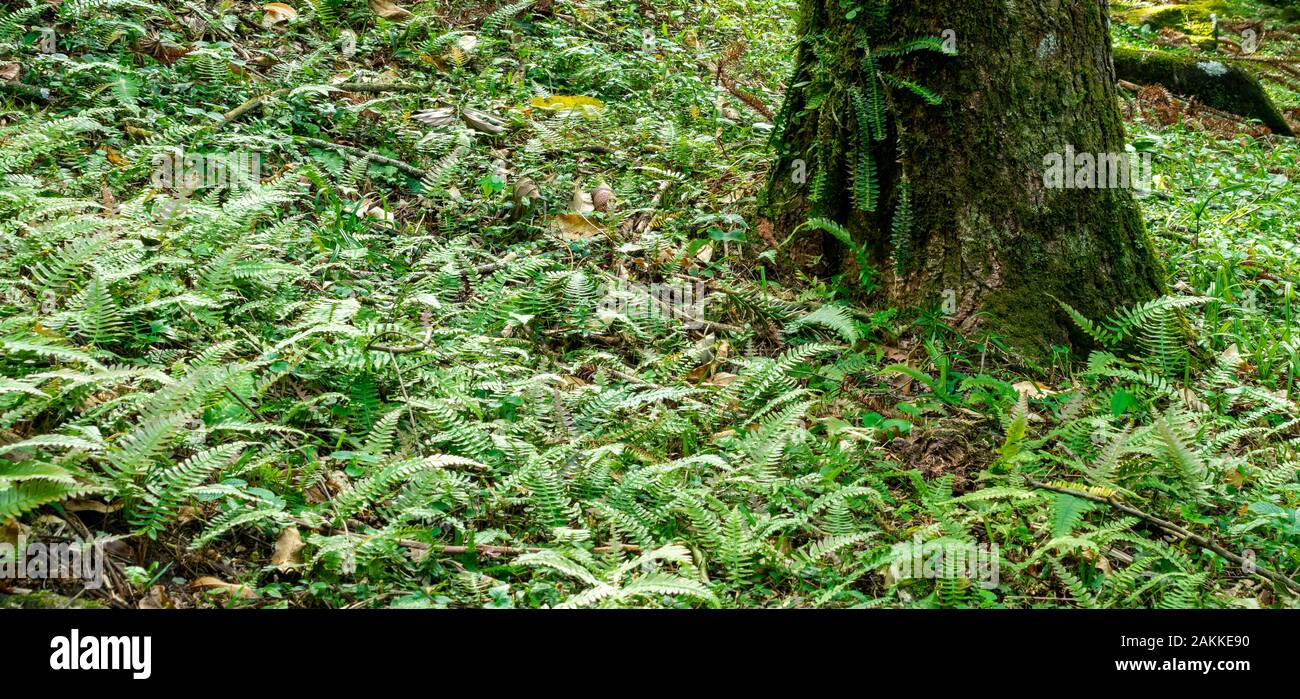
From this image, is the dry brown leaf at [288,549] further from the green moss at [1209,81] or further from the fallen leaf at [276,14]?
the green moss at [1209,81]

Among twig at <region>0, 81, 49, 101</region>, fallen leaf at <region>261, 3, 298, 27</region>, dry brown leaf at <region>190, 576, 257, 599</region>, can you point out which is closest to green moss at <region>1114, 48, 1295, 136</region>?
fallen leaf at <region>261, 3, 298, 27</region>

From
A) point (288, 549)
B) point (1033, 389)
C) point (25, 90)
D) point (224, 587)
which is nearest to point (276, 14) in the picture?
point (25, 90)

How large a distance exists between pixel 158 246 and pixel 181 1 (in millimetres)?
2716

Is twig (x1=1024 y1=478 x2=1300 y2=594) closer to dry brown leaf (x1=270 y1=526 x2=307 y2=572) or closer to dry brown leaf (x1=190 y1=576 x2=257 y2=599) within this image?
dry brown leaf (x1=270 y1=526 x2=307 y2=572)

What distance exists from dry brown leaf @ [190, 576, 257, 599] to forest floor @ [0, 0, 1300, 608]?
2 centimetres

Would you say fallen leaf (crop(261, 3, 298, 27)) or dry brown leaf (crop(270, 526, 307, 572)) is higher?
fallen leaf (crop(261, 3, 298, 27))

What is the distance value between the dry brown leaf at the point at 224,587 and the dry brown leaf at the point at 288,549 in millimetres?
107

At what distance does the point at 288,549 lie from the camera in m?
2.45

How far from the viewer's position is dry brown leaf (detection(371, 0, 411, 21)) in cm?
608

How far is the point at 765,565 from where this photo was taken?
2621 millimetres

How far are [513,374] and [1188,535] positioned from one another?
2.28 meters

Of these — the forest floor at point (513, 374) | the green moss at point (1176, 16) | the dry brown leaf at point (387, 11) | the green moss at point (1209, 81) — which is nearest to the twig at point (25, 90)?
the forest floor at point (513, 374)

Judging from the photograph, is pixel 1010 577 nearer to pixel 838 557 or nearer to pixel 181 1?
pixel 838 557
